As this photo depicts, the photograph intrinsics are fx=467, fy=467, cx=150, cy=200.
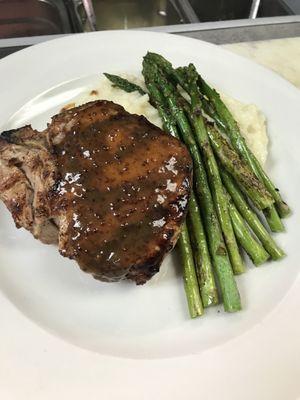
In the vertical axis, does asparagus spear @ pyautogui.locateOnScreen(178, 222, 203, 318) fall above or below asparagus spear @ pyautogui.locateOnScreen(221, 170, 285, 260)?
below

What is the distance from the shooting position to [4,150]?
10.3ft

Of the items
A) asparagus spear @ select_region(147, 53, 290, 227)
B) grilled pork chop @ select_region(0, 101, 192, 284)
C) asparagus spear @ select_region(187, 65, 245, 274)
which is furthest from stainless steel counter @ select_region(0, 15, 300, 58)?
→ grilled pork chop @ select_region(0, 101, 192, 284)

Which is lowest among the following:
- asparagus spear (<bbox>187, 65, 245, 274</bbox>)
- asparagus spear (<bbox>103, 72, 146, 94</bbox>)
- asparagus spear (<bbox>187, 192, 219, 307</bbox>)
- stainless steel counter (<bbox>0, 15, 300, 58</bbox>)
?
asparagus spear (<bbox>187, 192, 219, 307</bbox>)

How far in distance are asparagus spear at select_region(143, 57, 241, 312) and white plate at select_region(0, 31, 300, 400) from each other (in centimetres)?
13

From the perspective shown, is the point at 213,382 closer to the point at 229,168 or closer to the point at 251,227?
the point at 251,227

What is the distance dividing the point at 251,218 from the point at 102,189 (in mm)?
1157

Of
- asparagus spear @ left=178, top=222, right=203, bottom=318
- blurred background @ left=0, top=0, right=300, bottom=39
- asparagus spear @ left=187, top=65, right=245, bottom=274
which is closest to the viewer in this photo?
asparagus spear @ left=178, top=222, right=203, bottom=318

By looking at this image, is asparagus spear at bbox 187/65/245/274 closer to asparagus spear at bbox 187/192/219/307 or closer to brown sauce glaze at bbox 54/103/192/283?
asparagus spear at bbox 187/192/219/307

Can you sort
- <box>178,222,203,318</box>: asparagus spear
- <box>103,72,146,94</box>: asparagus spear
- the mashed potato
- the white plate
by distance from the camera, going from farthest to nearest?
<box>103,72,146,94</box>: asparagus spear
the mashed potato
<box>178,222,203,318</box>: asparagus spear
the white plate

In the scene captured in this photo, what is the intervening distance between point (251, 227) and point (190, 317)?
818mm

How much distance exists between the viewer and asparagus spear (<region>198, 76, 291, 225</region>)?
3.41 meters

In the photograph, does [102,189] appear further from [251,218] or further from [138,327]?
[251,218]

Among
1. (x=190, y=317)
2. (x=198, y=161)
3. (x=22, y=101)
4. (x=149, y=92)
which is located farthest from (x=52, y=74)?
(x=190, y=317)

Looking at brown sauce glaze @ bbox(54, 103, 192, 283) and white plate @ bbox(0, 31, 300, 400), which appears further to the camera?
brown sauce glaze @ bbox(54, 103, 192, 283)
